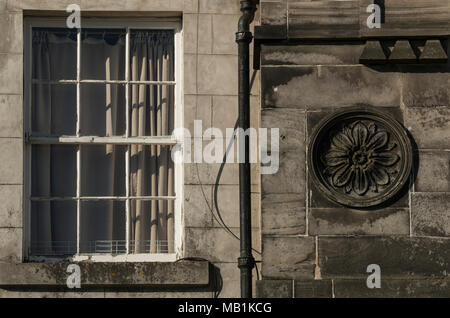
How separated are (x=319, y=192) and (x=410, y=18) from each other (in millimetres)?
1804

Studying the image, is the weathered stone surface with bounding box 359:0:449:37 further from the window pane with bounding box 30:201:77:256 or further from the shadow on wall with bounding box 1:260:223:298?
the window pane with bounding box 30:201:77:256

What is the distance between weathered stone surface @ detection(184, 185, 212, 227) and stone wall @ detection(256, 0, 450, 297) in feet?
2.46

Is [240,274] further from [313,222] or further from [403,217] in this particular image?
[403,217]

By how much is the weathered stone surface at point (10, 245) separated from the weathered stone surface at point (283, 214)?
7.68 feet

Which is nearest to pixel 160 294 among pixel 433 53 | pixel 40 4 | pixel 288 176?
pixel 288 176

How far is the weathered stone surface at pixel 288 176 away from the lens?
9.63 m

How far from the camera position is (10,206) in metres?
10.1

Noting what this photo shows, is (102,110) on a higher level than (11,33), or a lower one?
lower

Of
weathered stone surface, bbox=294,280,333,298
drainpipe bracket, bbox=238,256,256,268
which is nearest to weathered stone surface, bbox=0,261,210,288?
drainpipe bracket, bbox=238,256,256,268

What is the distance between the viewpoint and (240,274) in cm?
993

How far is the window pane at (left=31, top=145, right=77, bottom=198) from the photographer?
10.4m

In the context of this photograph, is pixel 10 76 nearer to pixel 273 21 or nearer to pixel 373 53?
pixel 273 21

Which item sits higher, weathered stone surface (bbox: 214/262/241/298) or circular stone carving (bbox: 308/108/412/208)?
circular stone carving (bbox: 308/108/412/208)

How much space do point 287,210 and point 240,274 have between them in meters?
0.81
